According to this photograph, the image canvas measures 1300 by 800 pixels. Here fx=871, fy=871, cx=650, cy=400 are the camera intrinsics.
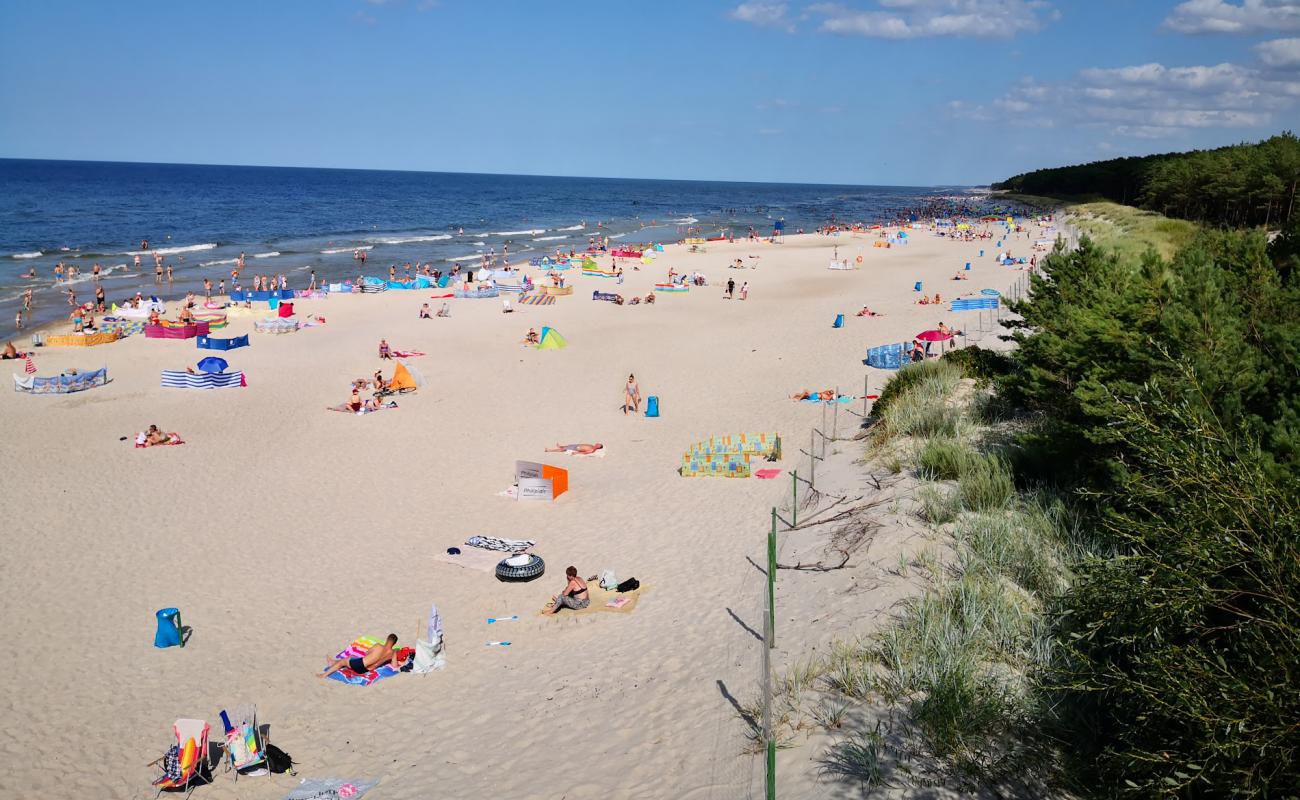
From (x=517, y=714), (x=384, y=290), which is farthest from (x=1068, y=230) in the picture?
(x=517, y=714)

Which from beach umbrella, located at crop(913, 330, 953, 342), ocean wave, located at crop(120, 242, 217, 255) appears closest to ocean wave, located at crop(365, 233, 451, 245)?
ocean wave, located at crop(120, 242, 217, 255)

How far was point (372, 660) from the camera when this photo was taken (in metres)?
9.24

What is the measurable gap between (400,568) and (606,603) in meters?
3.29

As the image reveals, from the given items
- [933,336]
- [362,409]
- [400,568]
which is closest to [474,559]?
[400,568]

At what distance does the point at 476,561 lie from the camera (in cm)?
1205

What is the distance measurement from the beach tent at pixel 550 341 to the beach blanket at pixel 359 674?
681 inches

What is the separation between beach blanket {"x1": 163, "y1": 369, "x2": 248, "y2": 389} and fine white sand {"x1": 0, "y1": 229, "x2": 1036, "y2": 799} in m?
0.50

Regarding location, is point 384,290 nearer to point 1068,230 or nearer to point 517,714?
point 517,714

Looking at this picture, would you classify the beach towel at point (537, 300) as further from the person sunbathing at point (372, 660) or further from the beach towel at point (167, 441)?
the person sunbathing at point (372, 660)

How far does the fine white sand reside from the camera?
7.77m

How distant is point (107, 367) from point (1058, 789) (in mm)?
25881

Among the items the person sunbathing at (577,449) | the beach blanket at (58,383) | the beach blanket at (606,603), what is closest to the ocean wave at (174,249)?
the beach blanket at (58,383)

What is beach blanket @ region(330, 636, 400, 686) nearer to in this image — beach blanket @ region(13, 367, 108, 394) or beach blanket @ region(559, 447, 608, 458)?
beach blanket @ region(559, 447, 608, 458)

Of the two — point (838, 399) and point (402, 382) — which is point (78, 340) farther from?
point (838, 399)
